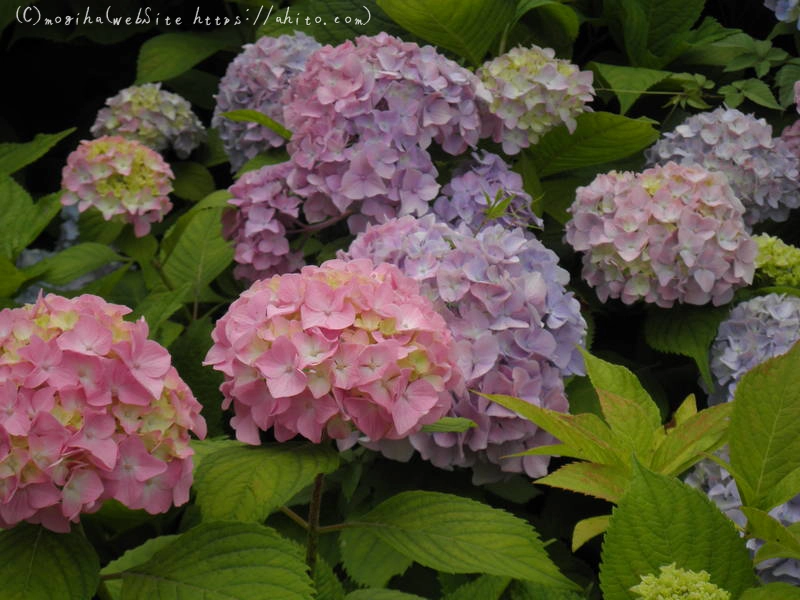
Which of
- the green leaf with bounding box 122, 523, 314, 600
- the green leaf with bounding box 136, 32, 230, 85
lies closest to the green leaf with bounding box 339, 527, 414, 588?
the green leaf with bounding box 122, 523, 314, 600

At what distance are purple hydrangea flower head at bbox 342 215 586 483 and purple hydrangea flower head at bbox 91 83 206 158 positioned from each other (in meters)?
1.18

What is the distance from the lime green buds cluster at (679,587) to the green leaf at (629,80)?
133cm

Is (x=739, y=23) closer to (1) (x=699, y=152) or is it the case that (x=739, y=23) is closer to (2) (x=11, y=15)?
(1) (x=699, y=152)

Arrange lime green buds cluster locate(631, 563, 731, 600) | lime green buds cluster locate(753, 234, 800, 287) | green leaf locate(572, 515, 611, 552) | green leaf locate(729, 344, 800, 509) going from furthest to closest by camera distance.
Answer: lime green buds cluster locate(753, 234, 800, 287), green leaf locate(572, 515, 611, 552), green leaf locate(729, 344, 800, 509), lime green buds cluster locate(631, 563, 731, 600)

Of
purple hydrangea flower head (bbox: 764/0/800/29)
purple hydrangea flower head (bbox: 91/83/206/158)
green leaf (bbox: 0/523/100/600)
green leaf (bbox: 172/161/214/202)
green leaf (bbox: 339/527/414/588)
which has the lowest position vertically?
green leaf (bbox: 172/161/214/202)

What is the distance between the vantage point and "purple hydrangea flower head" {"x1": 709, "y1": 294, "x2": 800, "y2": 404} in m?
1.53

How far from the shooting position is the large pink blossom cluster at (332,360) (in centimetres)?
97

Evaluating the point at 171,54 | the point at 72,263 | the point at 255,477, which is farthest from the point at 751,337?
the point at 171,54

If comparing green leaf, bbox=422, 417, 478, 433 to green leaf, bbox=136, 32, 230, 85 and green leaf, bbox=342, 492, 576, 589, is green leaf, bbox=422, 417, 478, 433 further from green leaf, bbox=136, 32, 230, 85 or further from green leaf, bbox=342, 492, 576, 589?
green leaf, bbox=136, 32, 230, 85

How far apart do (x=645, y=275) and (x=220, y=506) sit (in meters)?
0.88

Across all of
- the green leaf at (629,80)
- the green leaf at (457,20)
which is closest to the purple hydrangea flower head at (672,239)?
the green leaf at (629,80)

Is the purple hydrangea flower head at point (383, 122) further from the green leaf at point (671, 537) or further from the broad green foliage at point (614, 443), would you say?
the green leaf at point (671, 537)

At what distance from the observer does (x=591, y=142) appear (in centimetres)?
182

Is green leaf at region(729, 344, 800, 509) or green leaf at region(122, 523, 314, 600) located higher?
green leaf at region(729, 344, 800, 509)
